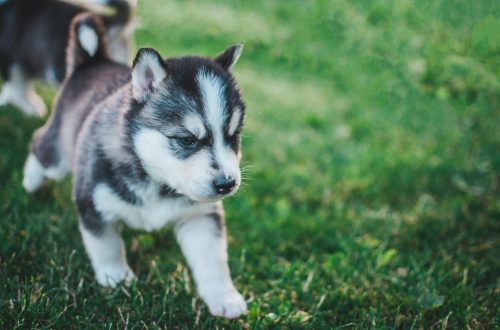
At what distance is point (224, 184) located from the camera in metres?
2.71

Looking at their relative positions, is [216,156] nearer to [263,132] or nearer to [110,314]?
[110,314]

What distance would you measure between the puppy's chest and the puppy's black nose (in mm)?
508

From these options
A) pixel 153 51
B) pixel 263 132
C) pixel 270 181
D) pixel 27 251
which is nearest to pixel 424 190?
pixel 270 181

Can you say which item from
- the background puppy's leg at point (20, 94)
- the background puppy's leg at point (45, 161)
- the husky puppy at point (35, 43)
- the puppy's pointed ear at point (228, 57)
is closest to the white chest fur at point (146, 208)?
the puppy's pointed ear at point (228, 57)

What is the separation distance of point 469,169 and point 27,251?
4015 mm

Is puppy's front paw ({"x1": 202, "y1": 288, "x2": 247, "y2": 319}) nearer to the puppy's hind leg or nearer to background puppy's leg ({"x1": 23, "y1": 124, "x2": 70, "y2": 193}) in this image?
background puppy's leg ({"x1": 23, "y1": 124, "x2": 70, "y2": 193})

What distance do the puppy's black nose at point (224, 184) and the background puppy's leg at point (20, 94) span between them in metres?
3.34

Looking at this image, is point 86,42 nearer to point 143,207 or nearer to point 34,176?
point 34,176

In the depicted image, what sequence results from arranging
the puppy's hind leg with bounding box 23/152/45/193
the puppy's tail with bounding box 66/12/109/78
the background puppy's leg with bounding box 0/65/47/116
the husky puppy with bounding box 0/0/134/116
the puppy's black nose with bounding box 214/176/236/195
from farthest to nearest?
the background puppy's leg with bounding box 0/65/47/116
the husky puppy with bounding box 0/0/134/116
the puppy's hind leg with bounding box 23/152/45/193
the puppy's tail with bounding box 66/12/109/78
the puppy's black nose with bounding box 214/176/236/195

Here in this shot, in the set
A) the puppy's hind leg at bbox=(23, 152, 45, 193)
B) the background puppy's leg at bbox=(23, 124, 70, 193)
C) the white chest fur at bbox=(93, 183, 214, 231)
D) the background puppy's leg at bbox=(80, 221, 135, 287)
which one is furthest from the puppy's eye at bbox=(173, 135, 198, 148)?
the puppy's hind leg at bbox=(23, 152, 45, 193)

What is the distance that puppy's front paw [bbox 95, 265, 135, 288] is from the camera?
323cm

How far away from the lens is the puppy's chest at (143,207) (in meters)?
3.08

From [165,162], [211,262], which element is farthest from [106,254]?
[165,162]

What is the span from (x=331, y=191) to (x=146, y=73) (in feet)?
8.13
